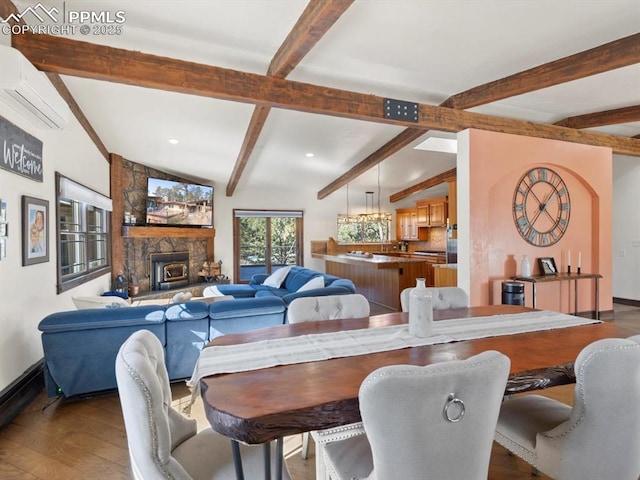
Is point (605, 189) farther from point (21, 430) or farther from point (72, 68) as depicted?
point (21, 430)

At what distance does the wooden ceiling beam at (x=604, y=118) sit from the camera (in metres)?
4.21

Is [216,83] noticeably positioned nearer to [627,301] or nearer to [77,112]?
[77,112]

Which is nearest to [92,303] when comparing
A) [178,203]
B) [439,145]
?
[178,203]

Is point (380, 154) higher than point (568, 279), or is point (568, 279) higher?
point (380, 154)

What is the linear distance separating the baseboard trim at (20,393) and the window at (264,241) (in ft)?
17.2

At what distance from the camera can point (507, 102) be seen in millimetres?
4238

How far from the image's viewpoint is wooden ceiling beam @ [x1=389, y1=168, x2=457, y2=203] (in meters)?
7.31

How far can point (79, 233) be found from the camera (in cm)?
438

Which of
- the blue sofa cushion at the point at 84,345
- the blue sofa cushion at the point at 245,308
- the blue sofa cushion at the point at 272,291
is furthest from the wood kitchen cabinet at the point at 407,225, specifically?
the blue sofa cushion at the point at 84,345

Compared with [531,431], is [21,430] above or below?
below

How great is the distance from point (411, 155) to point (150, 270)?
5432 millimetres

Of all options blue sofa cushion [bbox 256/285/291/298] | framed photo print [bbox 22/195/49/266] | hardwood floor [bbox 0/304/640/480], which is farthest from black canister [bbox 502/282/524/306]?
framed photo print [bbox 22/195/49/266]

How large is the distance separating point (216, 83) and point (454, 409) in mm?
3111

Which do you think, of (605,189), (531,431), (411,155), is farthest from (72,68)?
(605,189)
